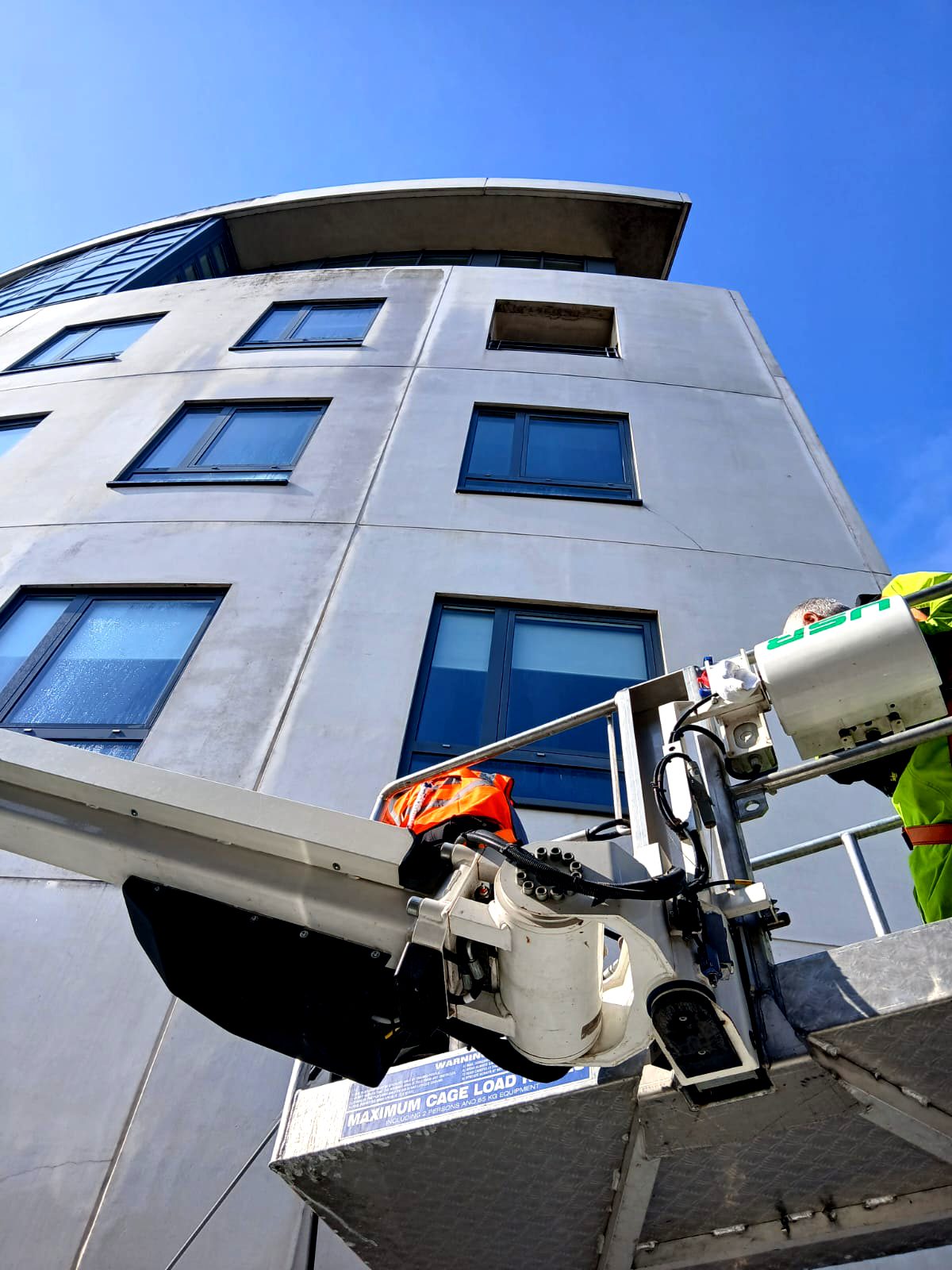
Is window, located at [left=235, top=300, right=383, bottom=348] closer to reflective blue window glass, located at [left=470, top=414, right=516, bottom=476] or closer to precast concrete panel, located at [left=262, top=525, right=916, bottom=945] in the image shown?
reflective blue window glass, located at [left=470, top=414, right=516, bottom=476]

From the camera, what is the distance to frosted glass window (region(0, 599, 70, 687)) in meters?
7.28

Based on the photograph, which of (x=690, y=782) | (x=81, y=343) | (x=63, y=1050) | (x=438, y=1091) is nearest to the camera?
(x=690, y=782)

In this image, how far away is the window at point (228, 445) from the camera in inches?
351

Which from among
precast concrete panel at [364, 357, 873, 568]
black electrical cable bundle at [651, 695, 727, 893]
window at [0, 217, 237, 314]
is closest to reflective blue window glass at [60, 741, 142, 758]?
precast concrete panel at [364, 357, 873, 568]

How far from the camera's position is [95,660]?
23.6 ft

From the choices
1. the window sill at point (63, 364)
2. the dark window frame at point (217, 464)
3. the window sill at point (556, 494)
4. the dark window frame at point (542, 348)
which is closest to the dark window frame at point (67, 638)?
the dark window frame at point (217, 464)

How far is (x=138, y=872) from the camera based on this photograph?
2588mm

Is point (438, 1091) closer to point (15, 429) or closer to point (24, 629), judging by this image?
point (24, 629)

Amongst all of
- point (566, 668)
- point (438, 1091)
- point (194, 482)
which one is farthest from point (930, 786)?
point (194, 482)

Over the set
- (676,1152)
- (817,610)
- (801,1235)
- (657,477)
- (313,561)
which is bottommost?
(801,1235)

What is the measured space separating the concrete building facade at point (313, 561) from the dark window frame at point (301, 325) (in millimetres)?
83

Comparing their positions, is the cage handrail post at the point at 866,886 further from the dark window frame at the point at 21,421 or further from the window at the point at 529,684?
the dark window frame at the point at 21,421

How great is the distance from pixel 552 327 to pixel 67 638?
25.8ft

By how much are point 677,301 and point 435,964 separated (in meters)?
11.4
